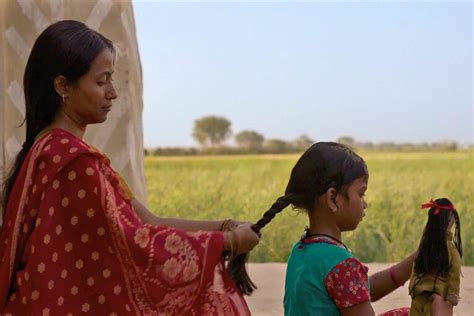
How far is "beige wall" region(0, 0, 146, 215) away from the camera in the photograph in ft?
15.0

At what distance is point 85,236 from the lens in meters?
2.71

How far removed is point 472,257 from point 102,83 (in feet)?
18.6

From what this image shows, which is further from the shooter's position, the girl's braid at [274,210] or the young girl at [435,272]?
the young girl at [435,272]

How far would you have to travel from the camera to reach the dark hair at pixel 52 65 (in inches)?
108

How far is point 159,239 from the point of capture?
2662 mm

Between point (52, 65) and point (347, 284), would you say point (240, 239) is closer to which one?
point (347, 284)

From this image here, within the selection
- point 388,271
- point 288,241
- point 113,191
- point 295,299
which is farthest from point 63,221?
point 288,241

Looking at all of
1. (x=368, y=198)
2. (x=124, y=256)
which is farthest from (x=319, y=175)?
(x=368, y=198)

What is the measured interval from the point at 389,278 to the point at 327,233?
539mm

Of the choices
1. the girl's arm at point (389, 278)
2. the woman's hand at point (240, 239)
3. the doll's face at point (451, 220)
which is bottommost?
the girl's arm at point (389, 278)

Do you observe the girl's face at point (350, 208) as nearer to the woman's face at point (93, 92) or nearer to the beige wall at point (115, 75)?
the woman's face at point (93, 92)

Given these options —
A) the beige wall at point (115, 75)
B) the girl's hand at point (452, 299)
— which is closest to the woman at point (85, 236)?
the girl's hand at point (452, 299)

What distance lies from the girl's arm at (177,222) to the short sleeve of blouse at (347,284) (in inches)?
12.3

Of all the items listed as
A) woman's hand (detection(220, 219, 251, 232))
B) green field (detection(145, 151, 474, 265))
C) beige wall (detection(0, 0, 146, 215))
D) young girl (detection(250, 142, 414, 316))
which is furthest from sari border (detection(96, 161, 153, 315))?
green field (detection(145, 151, 474, 265))
